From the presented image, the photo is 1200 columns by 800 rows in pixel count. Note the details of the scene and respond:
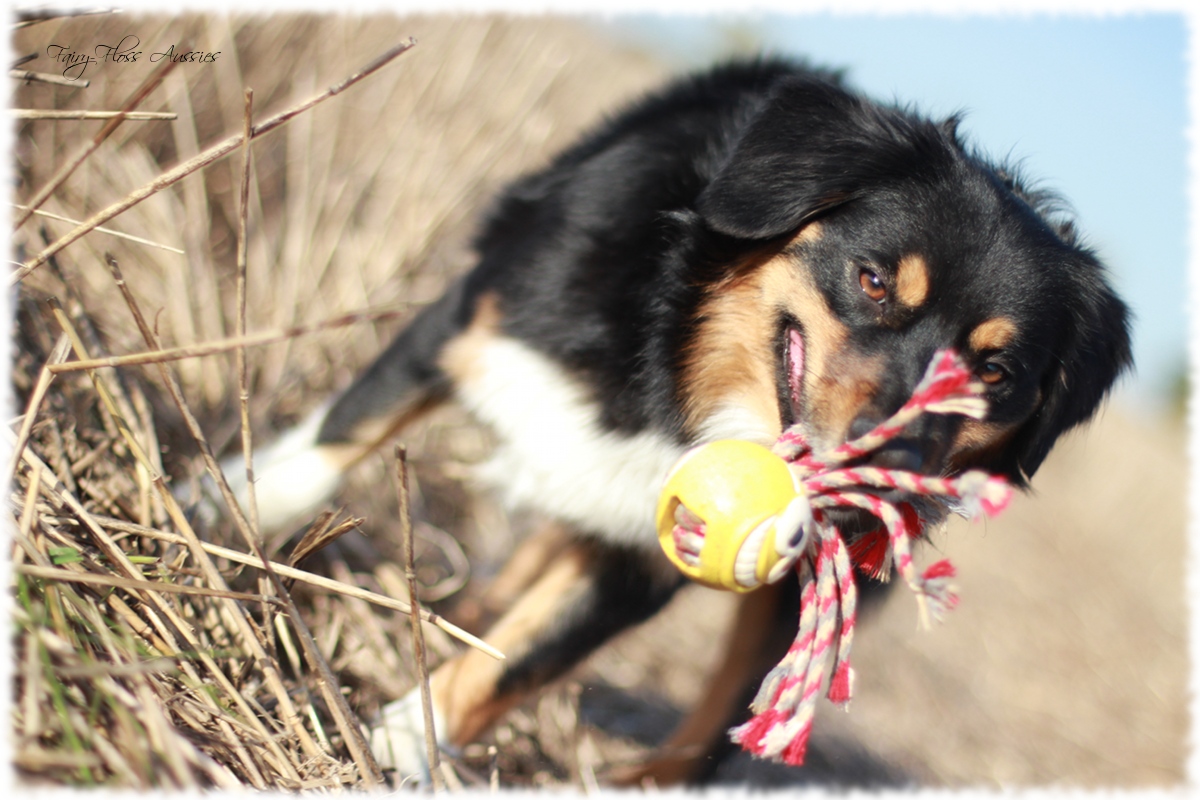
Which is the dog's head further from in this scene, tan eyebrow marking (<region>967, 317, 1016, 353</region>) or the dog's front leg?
the dog's front leg

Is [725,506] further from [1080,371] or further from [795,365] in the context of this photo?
[1080,371]

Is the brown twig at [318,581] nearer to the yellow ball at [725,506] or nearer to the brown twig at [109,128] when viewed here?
the yellow ball at [725,506]

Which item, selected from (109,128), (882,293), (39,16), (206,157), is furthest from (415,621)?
(39,16)

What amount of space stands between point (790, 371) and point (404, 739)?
1372 mm

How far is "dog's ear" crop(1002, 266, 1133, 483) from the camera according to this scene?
7.04ft

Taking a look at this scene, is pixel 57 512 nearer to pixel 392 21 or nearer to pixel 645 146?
pixel 645 146

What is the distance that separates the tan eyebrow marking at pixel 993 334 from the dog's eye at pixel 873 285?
0.22m

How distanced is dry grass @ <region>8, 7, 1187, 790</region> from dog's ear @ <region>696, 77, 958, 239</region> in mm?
910

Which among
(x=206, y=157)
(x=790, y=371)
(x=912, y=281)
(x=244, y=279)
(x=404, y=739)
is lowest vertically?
(x=404, y=739)

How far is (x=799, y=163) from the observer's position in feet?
6.64

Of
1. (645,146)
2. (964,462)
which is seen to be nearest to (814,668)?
(964,462)

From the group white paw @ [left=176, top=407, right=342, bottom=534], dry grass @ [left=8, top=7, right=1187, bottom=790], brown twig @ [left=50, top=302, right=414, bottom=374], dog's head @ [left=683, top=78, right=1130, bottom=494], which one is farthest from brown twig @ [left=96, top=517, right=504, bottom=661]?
dog's head @ [left=683, top=78, right=1130, bottom=494]

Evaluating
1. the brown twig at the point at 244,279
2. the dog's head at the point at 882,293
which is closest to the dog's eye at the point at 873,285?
the dog's head at the point at 882,293

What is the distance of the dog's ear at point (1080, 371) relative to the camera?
84.4 inches
